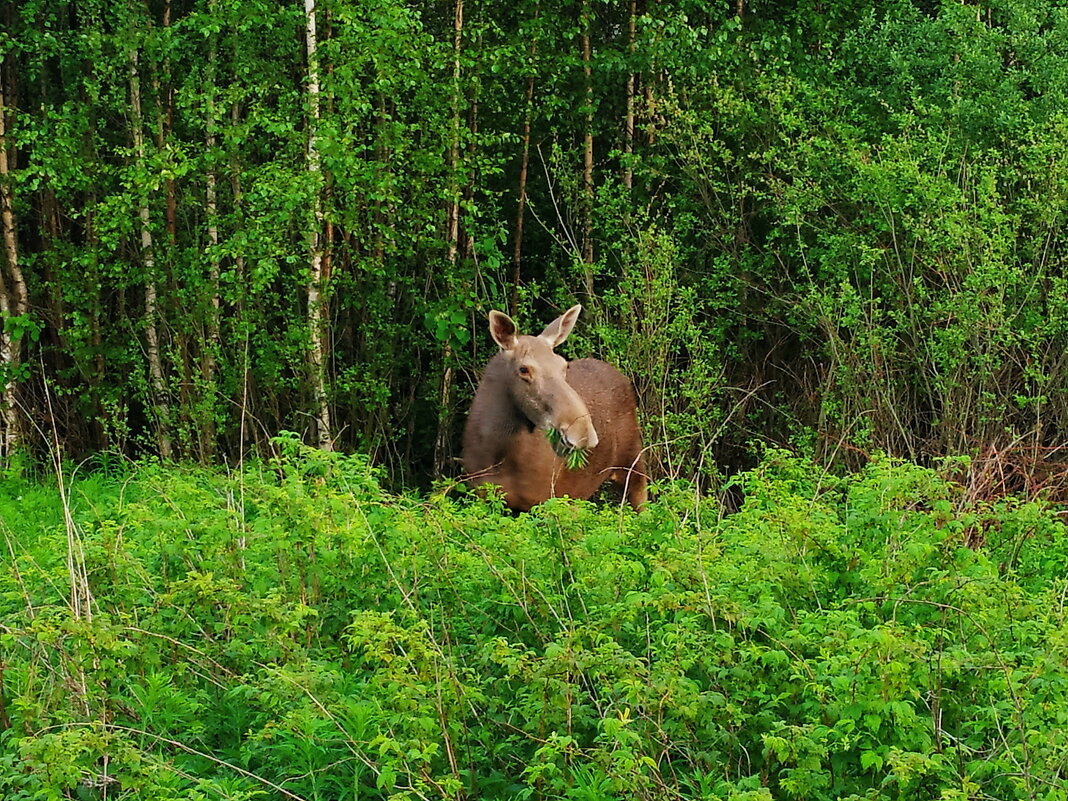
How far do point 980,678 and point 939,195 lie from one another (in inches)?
279

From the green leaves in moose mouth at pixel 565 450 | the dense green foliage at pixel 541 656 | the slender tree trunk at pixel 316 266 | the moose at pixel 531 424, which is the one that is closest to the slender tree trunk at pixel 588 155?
the slender tree trunk at pixel 316 266

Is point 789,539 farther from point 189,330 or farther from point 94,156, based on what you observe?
point 94,156

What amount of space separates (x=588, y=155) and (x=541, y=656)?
9268mm

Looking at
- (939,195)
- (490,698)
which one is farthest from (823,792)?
(939,195)

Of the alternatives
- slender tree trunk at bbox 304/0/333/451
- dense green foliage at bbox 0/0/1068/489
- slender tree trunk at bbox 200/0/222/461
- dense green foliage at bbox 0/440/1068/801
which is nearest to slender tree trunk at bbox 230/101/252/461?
dense green foliage at bbox 0/0/1068/489

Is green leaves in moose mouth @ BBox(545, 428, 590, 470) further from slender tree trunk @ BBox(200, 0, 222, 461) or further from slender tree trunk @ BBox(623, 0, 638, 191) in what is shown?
slender tree trunk @ BBox(623, 0, 638, 191)

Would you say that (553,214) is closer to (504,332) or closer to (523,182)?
(523,182)

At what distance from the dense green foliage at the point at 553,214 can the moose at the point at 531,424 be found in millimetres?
1454

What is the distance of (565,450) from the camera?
368 inches

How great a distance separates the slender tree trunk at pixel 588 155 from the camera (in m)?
13.5

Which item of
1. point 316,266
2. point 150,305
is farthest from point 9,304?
point 316,266

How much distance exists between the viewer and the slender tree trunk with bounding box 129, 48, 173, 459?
12.7 meters

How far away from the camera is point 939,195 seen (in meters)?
11.1

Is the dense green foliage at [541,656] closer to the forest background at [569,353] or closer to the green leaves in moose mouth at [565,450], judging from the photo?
the forest background at [569,353]
